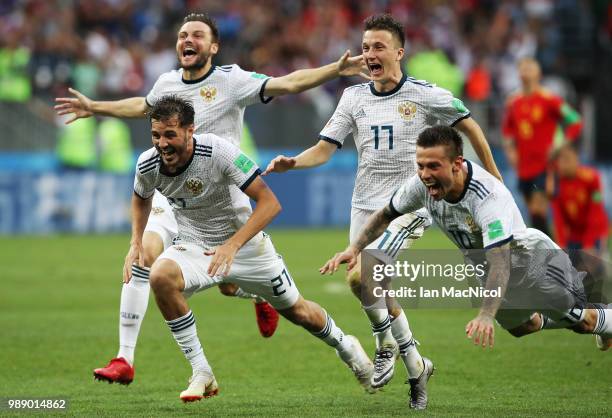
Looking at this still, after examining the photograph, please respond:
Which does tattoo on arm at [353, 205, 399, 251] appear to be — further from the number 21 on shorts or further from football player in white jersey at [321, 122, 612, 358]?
the number 21 on shorts

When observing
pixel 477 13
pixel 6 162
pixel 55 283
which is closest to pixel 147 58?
pixel 6 162

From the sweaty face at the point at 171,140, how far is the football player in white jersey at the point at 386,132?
103 cm

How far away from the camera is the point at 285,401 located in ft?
26.0

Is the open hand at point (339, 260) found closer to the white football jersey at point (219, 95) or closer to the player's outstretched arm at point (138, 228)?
the player's outstretched arm at point (138, 228)

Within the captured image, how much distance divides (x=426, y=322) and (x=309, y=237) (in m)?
8.59

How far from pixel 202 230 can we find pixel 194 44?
161 cm

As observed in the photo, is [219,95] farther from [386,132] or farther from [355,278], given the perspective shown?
[355,278]

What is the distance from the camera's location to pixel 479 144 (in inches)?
330

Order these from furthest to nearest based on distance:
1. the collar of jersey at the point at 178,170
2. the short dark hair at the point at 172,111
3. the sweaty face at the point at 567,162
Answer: the sweaty face at the point at 567,162 < the collar of jersey at the point at 178,170 < the short dark hair at the point at 172,111

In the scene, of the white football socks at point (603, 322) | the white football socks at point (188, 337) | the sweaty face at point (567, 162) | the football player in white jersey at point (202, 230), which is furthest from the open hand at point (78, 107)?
the sweaty face at point (567, 162)

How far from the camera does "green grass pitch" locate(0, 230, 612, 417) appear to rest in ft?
25.5

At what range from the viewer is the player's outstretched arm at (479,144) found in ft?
27.1

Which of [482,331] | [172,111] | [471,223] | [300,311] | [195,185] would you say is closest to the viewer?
[482,331]

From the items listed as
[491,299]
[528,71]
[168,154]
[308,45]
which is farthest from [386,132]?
[308,45]
